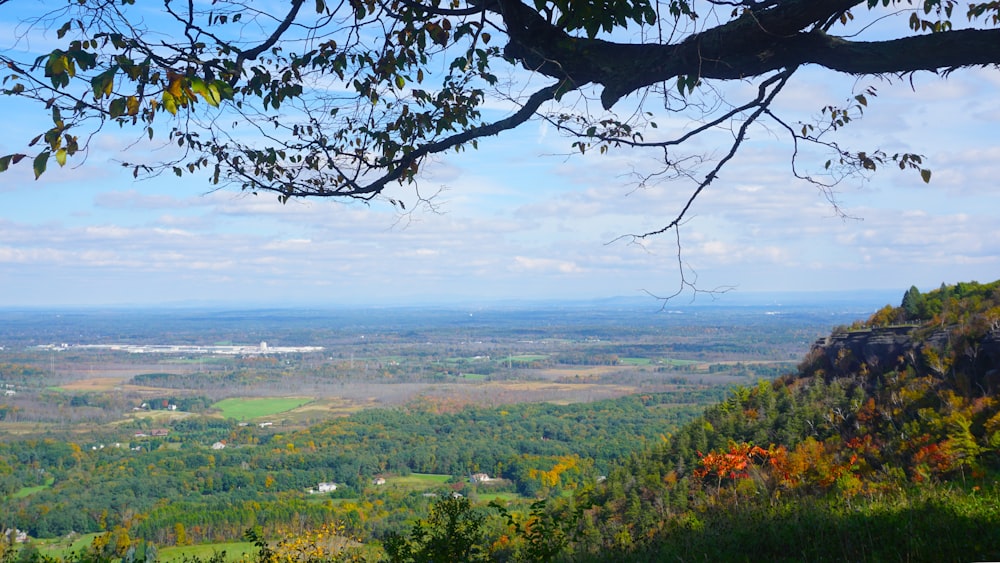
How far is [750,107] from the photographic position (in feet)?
13.5

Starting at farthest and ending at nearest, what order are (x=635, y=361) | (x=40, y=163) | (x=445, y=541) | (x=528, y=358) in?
(x=528, y=358) < (x=635, y=361) < (x=445, y=541) < (x=40, y=163)

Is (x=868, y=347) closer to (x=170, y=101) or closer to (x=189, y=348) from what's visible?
(x=170, y=101)

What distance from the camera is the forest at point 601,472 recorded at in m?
4.73

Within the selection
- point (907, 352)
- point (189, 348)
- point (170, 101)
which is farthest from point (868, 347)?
point (189, 348)

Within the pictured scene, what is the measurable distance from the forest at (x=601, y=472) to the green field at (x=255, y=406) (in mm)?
1777

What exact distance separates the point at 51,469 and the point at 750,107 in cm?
4017

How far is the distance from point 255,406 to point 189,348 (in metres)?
45.8

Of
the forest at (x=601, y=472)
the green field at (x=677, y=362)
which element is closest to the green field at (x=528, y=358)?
the green field at (x=677, y=362)

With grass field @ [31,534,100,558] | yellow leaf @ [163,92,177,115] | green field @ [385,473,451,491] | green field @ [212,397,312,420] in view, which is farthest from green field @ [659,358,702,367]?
yellow leaf @ [163,92,177,115]

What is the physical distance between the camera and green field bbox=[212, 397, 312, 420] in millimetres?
57750

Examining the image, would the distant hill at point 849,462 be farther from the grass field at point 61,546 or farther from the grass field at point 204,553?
the grass field at point 61,546

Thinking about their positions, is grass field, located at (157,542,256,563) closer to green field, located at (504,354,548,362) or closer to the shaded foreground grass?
the shaded foreground grass

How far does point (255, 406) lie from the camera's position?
205ft

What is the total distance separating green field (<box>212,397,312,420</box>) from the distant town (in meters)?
30.8
